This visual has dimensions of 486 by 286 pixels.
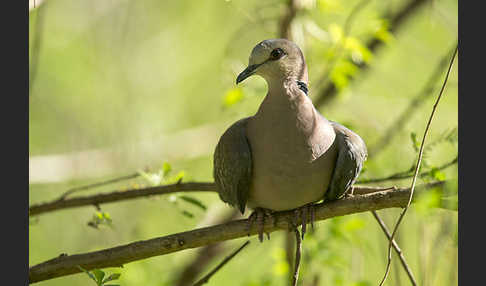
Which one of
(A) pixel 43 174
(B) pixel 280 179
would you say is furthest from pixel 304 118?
(A) pixel 43 174

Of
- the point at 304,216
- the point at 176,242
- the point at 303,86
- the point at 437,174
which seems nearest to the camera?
the point at 176,242

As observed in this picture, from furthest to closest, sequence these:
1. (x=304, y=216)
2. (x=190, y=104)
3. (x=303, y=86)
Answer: (x=190, y=104) < (x=303, y=86) < (x=304, y=216)

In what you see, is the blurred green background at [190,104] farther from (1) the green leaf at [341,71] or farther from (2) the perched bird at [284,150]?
(2) the perched bird at [284,150]

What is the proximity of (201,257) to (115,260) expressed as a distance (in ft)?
9.55

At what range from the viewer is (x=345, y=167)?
141 inches

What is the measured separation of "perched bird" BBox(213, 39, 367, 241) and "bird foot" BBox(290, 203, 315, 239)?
0.04 m

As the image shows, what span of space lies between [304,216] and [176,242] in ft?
2.60

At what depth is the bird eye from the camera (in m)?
3.71

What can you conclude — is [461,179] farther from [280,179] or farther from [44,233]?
[44,233]

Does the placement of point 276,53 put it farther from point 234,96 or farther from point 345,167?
point 234,96

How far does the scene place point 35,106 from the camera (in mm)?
8445

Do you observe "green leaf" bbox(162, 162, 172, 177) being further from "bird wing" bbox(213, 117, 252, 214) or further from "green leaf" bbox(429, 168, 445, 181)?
"green leaf" bbox(429, 168, 445, 181)

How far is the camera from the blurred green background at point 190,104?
17.4 ft

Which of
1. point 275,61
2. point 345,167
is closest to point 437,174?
point 345,167
